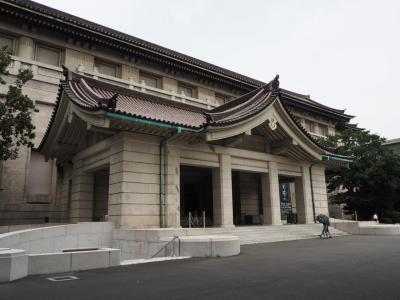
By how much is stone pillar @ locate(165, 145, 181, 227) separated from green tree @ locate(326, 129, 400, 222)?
15.6 m

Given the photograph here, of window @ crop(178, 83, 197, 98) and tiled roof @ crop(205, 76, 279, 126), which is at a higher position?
window @ crop(178, 83, 197, 98)

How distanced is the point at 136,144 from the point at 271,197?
8858mm

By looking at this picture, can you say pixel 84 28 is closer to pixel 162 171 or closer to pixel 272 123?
pixel 162 171

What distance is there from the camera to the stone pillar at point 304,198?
839 inches

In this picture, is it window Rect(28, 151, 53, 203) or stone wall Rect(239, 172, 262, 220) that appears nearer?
window Rect(28, 151, 53, 203)

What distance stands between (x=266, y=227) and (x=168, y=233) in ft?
Result: 24.1

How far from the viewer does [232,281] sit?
23.0ft

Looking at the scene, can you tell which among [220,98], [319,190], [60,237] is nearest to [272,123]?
[319,190]

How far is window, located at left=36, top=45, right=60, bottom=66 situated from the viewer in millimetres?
22906

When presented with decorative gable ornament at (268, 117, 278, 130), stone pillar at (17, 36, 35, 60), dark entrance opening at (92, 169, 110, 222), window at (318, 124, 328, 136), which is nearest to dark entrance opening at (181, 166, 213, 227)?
dark entrance opening at (92, 169, 110, 222)

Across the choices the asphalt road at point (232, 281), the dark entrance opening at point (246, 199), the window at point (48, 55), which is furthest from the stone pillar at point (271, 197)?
the window at point (48, 55)

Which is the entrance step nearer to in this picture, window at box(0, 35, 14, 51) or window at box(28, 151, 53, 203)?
window at box(28, 151, 53, 203)

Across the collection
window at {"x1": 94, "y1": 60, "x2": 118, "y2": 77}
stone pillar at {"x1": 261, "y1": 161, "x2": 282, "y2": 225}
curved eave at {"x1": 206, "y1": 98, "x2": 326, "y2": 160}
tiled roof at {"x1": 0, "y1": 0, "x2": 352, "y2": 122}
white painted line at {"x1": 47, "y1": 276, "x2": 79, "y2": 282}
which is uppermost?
tiled roof at {"x1": 0, "y1": 0, "x2": 352, "y2": 122}

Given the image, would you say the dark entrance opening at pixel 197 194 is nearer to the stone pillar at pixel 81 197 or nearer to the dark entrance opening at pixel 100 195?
the dark entrance opening at pixel 100 195
